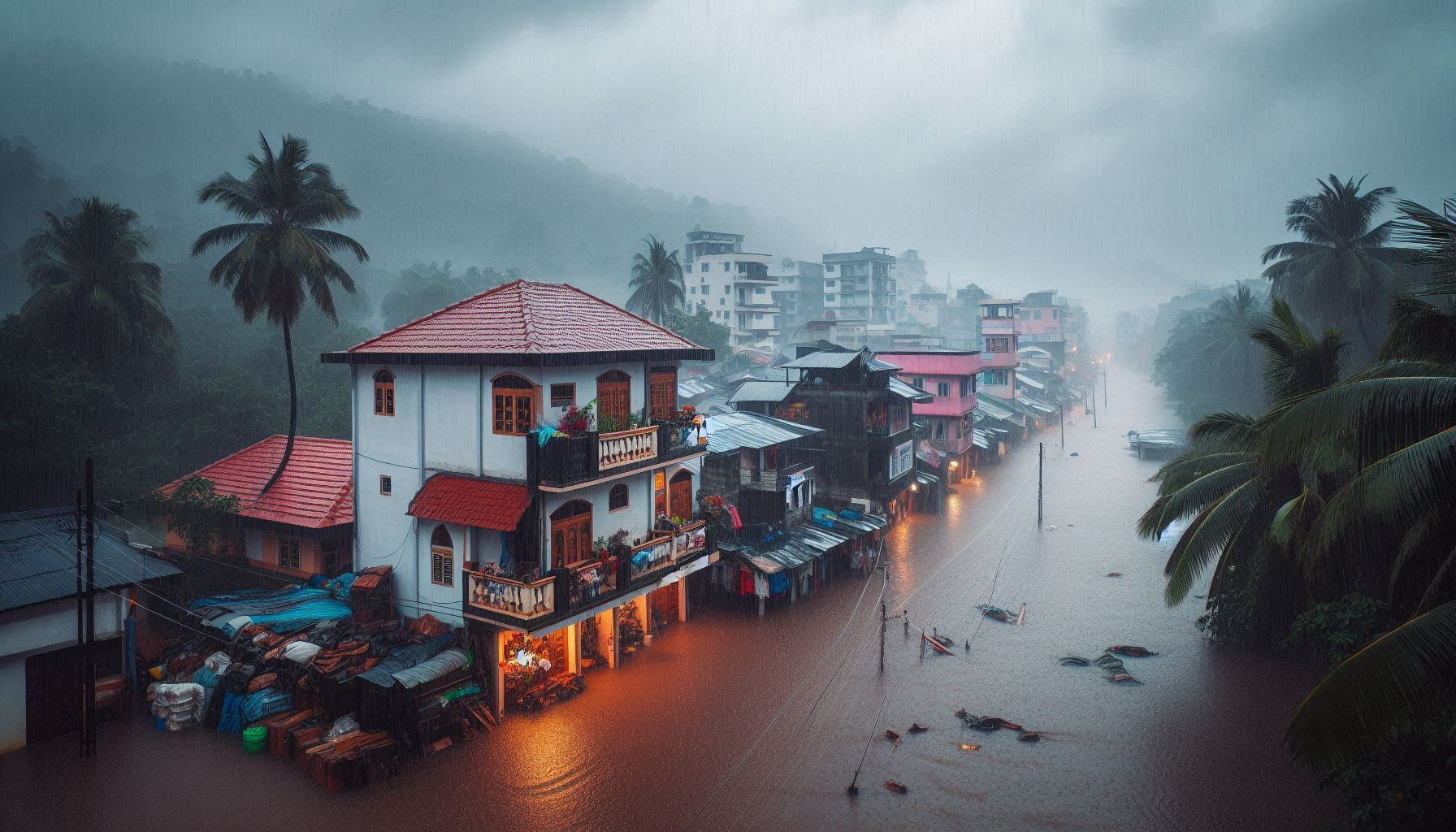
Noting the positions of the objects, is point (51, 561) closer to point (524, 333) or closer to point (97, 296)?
point (524, 333)

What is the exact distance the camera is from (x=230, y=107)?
19425 cm

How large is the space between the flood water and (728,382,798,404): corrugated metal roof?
1420 centimetres

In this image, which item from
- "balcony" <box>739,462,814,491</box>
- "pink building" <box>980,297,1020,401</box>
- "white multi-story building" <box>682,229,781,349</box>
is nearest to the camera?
"balcony" <box>739,462,814,491</box>

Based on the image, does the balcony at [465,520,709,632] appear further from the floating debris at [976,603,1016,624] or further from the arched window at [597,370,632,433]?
the floating debris at [976,603,1016,624]

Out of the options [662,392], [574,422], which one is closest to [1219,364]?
[662,392]

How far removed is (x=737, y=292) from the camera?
Answer: 102 metres

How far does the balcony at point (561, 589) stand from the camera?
787 inches

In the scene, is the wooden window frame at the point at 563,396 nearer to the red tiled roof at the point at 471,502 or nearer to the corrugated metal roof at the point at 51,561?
the red tiled roof at the point at 471,502

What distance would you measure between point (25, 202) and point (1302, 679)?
297 ft

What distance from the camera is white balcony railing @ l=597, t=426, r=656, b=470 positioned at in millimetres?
22188

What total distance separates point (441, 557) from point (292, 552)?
6.84 m

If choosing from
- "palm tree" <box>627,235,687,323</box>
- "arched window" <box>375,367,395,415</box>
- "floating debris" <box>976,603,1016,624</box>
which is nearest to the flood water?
"floating debris" <box>976,603,1016,624</box>

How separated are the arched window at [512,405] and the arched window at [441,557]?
3.29 m

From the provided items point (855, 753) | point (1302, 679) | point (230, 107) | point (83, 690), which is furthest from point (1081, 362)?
point (230, 107)
